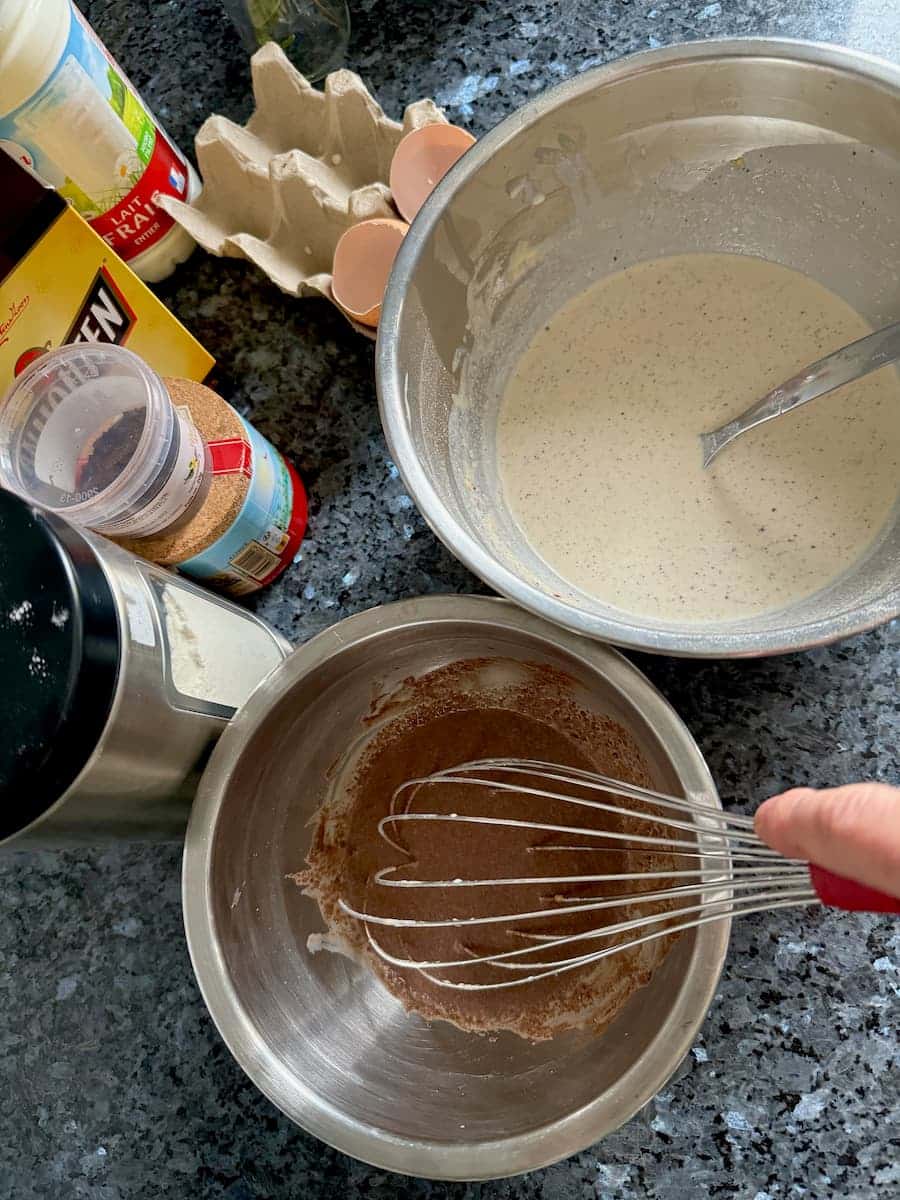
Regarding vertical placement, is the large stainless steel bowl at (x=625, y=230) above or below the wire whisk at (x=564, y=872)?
above

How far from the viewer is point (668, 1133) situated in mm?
718

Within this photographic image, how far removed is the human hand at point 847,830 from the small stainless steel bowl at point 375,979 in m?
0.16

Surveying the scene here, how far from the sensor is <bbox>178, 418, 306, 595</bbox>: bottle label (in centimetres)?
73

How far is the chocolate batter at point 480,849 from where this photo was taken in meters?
0.72

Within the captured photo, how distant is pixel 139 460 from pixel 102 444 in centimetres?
8

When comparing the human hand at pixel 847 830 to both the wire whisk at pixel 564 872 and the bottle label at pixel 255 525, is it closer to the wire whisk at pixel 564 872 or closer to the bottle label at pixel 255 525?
the wire whisk at pixel 564 872

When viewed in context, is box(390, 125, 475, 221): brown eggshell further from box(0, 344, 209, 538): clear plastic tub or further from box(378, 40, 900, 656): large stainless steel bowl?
box(0, 344, 209, 538): clear plastic tub

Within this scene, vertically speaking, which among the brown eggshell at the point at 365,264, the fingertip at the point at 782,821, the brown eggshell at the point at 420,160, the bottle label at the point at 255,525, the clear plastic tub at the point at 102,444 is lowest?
the fingertip at the point at 782,821

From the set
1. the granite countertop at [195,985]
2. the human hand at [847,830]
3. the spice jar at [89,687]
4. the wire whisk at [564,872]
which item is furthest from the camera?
the granite countertop at [195,985]

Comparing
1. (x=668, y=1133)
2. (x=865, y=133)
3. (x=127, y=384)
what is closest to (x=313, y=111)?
(x=127, y=384)

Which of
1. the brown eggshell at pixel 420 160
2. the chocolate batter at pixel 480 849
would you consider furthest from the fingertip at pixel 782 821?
the brown eggshell at pixel 420 160

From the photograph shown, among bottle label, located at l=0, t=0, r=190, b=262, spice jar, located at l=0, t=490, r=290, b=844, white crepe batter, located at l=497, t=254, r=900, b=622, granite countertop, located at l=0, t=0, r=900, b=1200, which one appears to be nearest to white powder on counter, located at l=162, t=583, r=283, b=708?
spice jar, located at l=0, t=490, r=290, b=844

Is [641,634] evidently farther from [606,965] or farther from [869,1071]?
[869,1071]

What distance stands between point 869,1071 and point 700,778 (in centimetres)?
32
